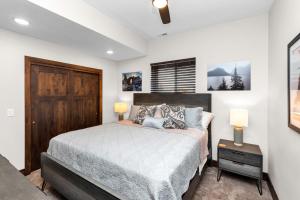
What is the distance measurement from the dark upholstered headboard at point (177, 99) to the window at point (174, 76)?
175 millimetres

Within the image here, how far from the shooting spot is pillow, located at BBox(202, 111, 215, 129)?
269cm

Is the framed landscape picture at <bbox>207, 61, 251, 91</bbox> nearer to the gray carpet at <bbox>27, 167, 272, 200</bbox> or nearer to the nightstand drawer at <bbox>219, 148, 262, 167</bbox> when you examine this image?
the nightstand drawer at <bbox>219, 148, 262, 167</bbox>

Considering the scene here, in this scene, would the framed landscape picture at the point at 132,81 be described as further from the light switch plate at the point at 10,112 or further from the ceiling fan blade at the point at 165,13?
the light switch plate at the point at 10,112

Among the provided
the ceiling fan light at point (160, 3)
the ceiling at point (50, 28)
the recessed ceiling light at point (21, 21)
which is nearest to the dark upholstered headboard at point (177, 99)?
the ceiling at point (50, 28)

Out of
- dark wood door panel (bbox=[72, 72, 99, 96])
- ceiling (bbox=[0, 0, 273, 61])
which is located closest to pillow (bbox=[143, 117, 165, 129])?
ceiling (bbox=[0, 0, 273, 61])

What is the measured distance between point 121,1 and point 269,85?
2618mm

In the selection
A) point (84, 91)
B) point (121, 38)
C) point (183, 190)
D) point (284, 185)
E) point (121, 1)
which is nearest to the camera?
point (183, 190)

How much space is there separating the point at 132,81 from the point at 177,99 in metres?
1.46

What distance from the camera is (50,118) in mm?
2980

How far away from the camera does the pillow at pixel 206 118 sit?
2.69 m

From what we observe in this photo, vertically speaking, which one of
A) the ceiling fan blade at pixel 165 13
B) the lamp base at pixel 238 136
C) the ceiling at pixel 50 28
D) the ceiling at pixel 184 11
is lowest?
the lamp base at pixel 238 136

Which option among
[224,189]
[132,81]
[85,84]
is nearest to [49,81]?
[85,84]

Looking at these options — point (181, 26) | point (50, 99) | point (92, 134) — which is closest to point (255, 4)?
point (181, 26)

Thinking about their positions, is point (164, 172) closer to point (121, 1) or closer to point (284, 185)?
point (284, 185)
